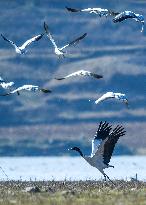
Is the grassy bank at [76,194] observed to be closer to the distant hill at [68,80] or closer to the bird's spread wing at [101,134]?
the bird's spread wing at [101,134]

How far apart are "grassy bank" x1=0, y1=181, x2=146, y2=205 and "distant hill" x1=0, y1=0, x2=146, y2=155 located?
83167mm

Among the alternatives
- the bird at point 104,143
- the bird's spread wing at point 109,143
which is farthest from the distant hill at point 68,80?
the bird's spread wing at point 109,143

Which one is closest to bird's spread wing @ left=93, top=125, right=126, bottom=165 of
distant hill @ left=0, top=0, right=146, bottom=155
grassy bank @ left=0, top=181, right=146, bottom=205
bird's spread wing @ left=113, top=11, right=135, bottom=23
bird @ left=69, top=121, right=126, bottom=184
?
Result: bird @ left=69, top=121, right=126, bottom=184

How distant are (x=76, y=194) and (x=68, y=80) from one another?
407 feet

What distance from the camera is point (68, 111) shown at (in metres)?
140

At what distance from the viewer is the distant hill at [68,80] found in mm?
124500

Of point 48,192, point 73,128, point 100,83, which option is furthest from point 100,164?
point 100,83

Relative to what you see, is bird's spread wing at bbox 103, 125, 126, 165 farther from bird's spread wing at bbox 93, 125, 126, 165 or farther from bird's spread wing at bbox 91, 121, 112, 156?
bird's spread wing at bbox 91, 121, 112, 156

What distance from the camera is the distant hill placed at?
408 ft

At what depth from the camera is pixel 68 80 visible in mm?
151000

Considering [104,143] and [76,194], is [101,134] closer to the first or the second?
[104,143]

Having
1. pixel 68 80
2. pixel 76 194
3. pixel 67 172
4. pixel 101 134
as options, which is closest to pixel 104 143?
pixel 101 134

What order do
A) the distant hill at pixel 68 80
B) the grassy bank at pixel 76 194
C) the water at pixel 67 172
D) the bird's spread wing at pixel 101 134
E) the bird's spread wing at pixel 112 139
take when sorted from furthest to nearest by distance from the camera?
the distant hill at pixel 68 80 → the water at pixel 67 172 → the bird's spread wing at pixel 101 134 → the bird's spread wing at pixel 112 139 → the grassy bank at pixel 76 194

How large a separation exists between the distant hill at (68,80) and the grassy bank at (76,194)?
273 feet
